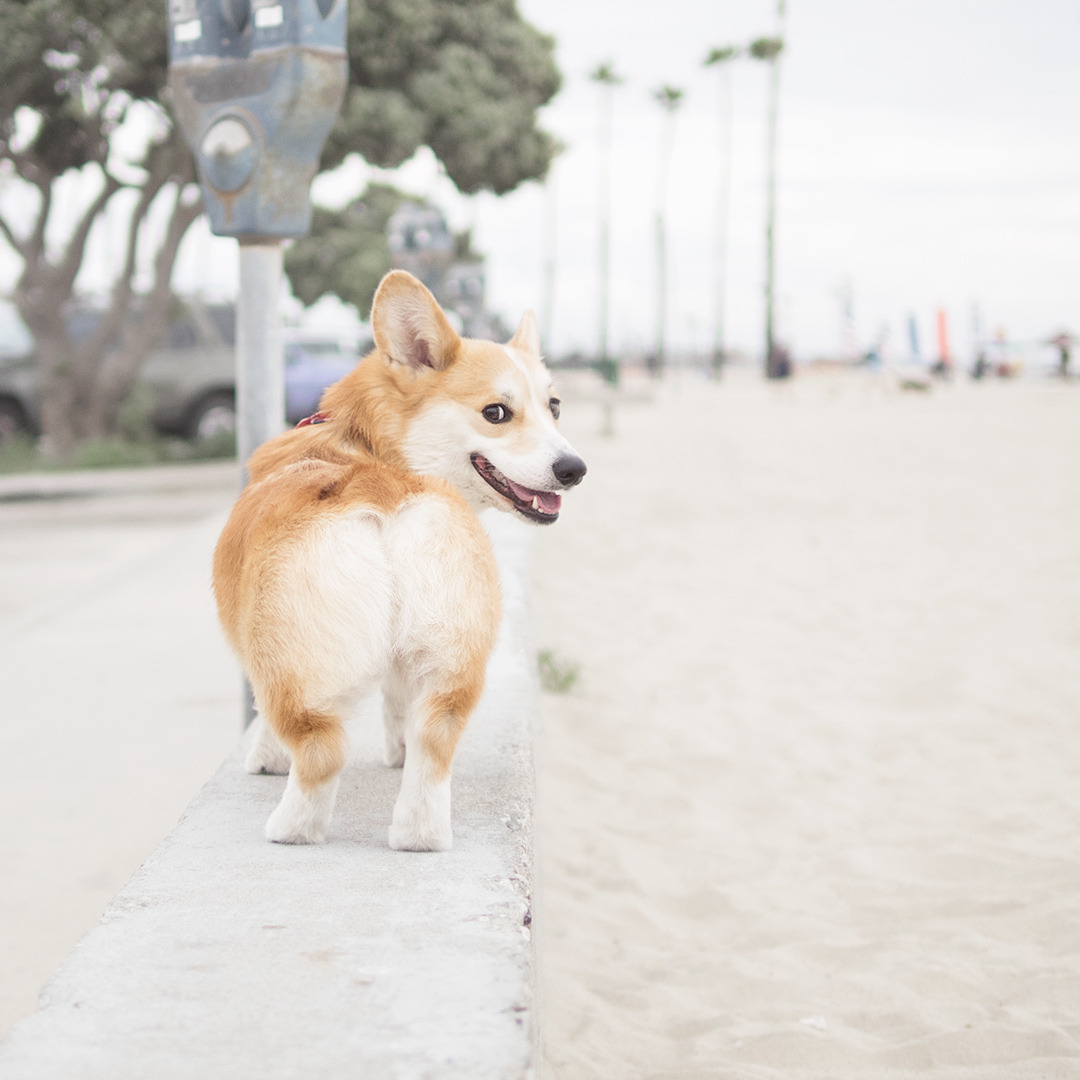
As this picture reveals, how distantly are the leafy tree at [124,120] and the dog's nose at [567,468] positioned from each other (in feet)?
41.3

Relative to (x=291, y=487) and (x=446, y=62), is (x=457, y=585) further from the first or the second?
(x=446, y=62)

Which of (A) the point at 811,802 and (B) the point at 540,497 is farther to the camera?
(A) the point at 811,802

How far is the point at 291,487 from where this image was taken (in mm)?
2195

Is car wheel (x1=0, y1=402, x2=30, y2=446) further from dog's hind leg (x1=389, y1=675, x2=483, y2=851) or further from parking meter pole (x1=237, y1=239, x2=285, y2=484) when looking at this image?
dog's hind leg (x1=389, y1=675, x2=483, y2=851)

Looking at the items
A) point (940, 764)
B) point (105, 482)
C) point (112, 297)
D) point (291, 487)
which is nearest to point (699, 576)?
point (940, 764)

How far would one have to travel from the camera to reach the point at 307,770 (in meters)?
2.10

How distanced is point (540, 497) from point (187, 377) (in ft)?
49.0

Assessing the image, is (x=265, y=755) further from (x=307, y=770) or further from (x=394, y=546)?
(x=394, y=546)

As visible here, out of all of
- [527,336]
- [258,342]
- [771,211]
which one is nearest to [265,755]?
[527,336]

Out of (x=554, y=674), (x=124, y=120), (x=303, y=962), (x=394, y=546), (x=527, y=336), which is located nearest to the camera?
(x=303, y=962)

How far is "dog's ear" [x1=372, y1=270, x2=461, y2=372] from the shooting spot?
2.28 meters

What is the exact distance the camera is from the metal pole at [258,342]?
3400 mm

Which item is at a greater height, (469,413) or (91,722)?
(469,413)

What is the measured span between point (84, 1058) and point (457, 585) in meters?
0.96
